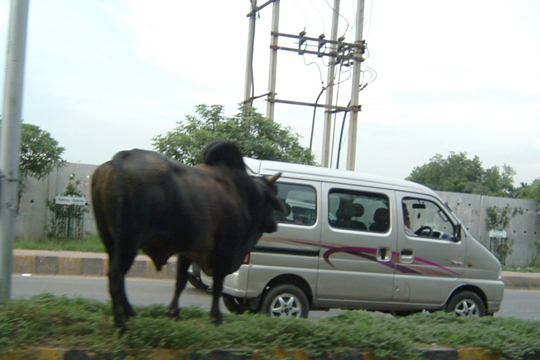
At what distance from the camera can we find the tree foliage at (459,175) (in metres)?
52.0

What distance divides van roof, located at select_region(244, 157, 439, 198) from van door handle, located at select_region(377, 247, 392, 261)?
841mm

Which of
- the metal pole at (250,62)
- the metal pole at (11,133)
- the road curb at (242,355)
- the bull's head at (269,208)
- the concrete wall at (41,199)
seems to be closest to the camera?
the road curb at (242,355)

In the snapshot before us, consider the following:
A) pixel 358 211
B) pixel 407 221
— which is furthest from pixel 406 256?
pixel 358 211

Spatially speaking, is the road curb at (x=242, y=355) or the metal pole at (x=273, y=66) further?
the metal pole at (x=273, y=66)

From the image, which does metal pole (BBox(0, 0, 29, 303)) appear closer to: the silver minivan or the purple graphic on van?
the silver minivan

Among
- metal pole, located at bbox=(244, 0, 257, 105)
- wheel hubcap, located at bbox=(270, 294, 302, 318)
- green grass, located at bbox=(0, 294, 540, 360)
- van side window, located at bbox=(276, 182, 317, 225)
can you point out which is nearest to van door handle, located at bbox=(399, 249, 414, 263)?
van side window, located at bbox=(276, 182, 317, 225)

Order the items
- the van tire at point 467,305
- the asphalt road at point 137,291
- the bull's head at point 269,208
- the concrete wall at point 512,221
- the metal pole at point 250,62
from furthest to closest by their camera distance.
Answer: the concrete wall at point 512,221
the metal pole at point 250,62
the asphalt road at point 137,291
the van tire at point 467,305
the bull's head at point 269,208

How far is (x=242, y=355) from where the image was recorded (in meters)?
3.99

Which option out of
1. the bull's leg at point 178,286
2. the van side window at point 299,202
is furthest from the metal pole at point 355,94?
the bull's leg at point 178,286

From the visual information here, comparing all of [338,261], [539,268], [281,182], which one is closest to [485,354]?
[338,261]

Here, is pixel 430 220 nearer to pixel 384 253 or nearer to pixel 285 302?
pixel 384 253

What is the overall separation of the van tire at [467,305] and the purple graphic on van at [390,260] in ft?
1.07

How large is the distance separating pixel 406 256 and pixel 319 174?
5.29 ft

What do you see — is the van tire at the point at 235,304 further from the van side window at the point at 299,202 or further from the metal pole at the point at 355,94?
the metal pole at the point at 355,94
